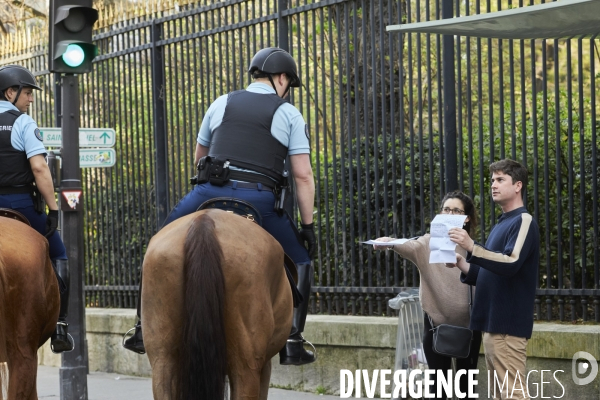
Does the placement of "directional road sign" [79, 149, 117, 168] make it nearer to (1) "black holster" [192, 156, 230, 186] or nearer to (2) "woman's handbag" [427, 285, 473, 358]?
(1) "black holster" [192, 156, 230, 186]

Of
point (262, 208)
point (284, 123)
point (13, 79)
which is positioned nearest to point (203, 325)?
point (262, 208)

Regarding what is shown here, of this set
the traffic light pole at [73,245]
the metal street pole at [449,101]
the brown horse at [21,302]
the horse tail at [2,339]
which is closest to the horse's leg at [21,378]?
the brown horse at [21,302]

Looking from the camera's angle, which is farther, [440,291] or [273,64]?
[440,291]

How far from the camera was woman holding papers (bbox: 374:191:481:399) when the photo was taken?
22.4ft

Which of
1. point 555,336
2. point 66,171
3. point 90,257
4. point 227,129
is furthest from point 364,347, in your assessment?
point 90,257

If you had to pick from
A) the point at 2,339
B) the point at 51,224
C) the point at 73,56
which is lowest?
the point at 2,339

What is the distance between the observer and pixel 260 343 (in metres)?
5.37

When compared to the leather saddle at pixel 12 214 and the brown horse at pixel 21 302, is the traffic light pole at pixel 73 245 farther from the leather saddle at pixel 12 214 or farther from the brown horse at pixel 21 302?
the brown horse at pixel 21 302

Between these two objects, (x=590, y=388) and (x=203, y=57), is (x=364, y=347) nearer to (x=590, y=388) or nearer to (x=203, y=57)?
(x=590, y=388)

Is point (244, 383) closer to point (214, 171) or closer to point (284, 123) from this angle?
point (214, 171)

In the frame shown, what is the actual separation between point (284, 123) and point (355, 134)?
12.0 feet

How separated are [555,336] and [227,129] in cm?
320

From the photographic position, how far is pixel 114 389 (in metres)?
10.4

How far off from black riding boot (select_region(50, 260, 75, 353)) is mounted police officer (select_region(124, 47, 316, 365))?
1645 millimetres
